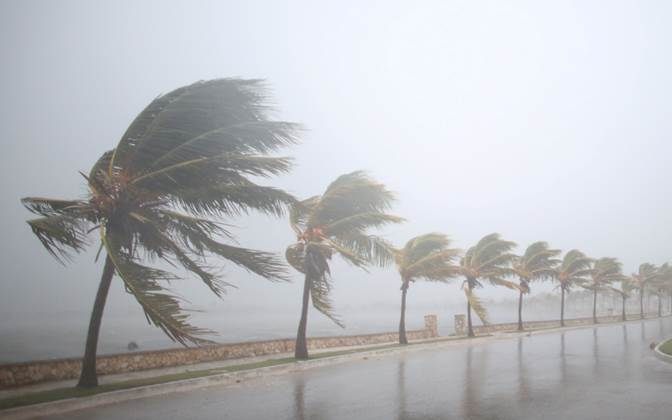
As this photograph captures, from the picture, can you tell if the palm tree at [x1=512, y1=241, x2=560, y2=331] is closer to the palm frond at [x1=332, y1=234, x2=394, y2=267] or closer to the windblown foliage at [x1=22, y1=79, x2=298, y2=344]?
the palm frond at [x1=332, y1=234, x2=394, y2=267]

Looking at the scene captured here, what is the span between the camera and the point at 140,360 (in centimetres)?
1460

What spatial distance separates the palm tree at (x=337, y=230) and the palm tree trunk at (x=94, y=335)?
8199mm

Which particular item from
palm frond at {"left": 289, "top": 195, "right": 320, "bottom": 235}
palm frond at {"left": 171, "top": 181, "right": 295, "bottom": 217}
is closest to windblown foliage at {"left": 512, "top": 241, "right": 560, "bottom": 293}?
palm frond at {"left": 289, "top": 195, "right": 320, "bottom": 235}

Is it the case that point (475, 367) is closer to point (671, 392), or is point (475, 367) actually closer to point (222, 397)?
point (671, 392)

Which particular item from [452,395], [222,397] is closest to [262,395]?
[222,397]

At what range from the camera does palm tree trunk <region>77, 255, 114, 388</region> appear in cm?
1097

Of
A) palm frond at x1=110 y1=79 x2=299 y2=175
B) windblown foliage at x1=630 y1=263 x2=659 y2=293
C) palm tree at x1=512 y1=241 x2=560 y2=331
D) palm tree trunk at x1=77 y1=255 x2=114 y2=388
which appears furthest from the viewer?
windblown foliage at x1=630 y1=263 x2=659 y2=293

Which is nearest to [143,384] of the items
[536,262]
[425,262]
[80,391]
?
[80,391]

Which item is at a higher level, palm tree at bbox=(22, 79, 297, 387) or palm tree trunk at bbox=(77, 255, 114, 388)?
palm tree at bbox=(22, 79, 297, 387)

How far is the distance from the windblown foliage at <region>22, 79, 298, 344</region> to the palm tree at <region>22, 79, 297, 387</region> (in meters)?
0.02

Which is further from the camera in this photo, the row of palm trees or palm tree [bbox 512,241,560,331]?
palm tree [bbox 512,241,560,331]

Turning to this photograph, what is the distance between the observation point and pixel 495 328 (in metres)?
40.6

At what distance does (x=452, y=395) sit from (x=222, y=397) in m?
5.14

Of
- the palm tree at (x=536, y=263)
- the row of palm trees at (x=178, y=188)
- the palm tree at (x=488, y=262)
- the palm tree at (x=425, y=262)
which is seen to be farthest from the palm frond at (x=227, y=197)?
the palm tree at (x=536, y=263)
